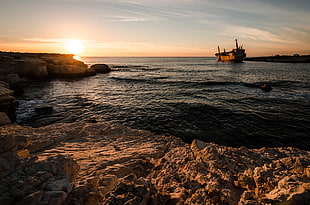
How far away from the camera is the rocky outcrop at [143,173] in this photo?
2.94 meters

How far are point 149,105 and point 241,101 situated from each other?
1036 cm

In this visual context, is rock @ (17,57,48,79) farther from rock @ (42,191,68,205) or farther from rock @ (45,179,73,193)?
rock @ (42,191,68,205)

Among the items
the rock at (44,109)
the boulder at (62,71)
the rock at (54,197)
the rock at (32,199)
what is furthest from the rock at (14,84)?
the rock at (54,197)

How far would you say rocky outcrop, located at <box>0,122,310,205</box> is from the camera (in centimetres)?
294

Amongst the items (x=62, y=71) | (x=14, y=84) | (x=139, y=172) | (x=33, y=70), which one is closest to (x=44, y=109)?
(x=14, y=84)

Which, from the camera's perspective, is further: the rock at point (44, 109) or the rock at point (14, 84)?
the rock at point (14, 84)

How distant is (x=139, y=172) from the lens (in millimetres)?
4984

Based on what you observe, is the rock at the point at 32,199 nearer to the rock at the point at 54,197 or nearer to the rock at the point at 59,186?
the rock at the point at 54,197

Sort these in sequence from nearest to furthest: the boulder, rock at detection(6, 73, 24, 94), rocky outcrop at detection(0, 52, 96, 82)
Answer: rock at detection(6, 73, 24, 94) → rocky outcrop at detection(0, 52, 96, 82) → the boulder

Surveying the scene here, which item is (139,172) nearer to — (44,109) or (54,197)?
(54,197)

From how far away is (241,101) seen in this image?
15.5m

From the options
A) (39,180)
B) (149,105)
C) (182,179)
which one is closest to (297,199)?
(182,179)

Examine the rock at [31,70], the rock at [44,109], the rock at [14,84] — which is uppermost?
the rock at [31,70]

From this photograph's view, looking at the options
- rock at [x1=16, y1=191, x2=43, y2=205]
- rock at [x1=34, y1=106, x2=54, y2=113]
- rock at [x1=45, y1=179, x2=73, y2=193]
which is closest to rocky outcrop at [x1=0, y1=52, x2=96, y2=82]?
rock at [x1=34, y1=106, x2=54, y2=113]
